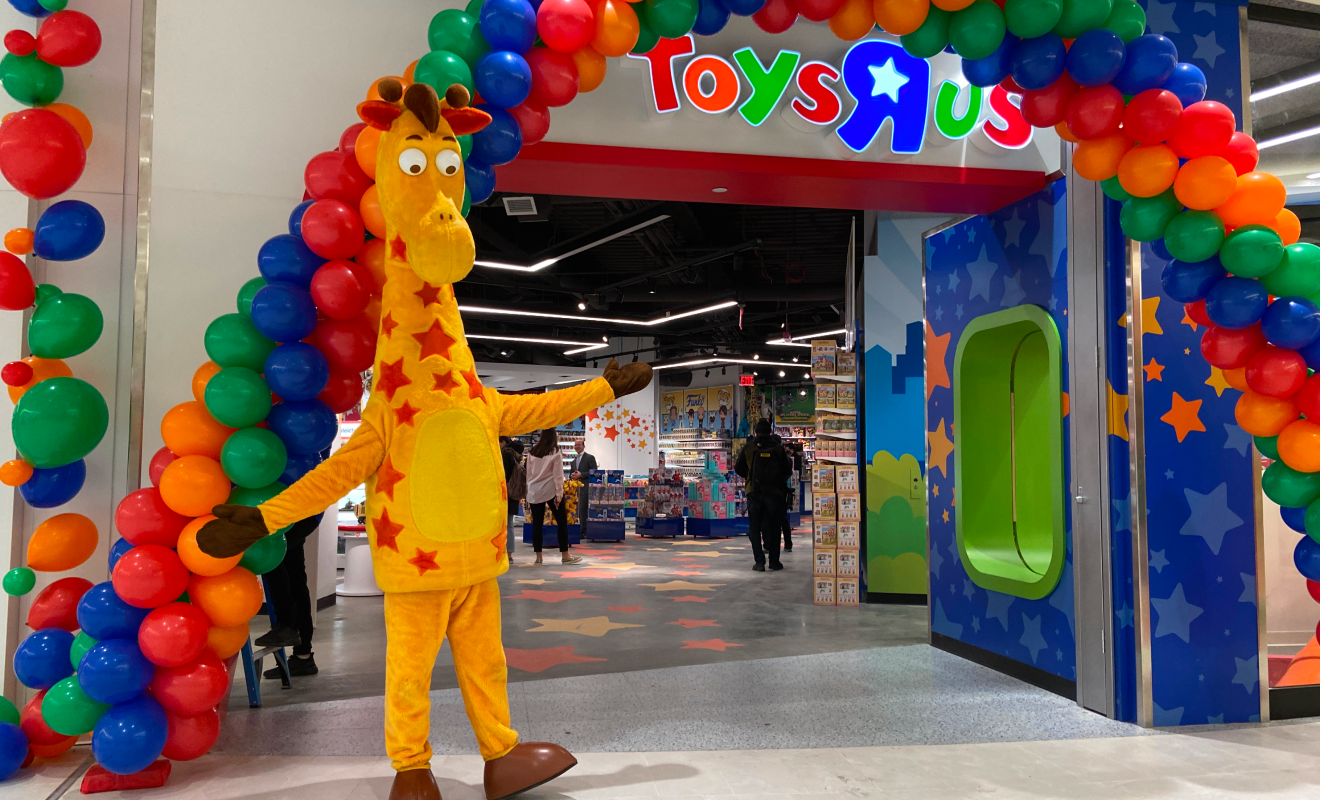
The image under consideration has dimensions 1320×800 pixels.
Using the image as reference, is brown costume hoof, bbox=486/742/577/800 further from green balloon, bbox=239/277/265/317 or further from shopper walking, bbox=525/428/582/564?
shopper walking, bbox=525/428/582/564

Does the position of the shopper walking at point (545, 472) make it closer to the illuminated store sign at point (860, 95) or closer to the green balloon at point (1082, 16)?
the illuminated store sign at point (860, 95)

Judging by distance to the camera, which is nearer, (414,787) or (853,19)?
(414,787)

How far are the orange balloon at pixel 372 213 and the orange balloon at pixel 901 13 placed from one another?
71.3 inches

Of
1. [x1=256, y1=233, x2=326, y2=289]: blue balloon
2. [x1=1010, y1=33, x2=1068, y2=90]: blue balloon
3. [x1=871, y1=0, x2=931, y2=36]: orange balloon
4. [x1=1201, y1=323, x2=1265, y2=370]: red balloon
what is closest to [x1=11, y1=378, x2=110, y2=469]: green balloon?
[x1=256, y1=233, x2=326, y2=289]: blue balloon

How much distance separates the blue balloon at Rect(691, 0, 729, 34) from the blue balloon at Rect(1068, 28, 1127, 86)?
4.04 ft

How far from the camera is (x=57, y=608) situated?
2.75m

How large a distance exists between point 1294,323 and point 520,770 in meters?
2.96

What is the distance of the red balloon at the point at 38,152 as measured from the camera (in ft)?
9.02

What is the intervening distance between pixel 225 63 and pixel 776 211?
7.22 meters

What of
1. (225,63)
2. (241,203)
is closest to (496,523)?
(241,203)

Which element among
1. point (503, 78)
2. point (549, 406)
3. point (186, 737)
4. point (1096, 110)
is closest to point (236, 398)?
point (549, 406)

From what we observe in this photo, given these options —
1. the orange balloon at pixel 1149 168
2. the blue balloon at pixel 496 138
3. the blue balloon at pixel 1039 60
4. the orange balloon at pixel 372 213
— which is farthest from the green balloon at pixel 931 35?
the orange balloon at pixel 372 213

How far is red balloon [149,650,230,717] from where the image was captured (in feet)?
8.02

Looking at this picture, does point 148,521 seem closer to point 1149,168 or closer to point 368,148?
point 368,148
